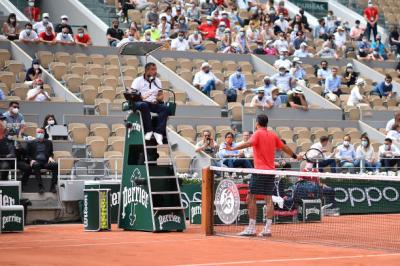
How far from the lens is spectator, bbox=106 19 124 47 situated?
107ft

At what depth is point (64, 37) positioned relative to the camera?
30922mm

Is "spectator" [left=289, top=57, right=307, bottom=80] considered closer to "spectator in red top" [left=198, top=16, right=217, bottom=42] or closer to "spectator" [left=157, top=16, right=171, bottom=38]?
"spectator in red top" [left=198, top=16, right=217, bottom=42]

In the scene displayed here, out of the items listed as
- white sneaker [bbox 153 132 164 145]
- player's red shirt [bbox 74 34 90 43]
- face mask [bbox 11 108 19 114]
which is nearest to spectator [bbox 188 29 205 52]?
player's red shirt [bbox 74 34 90 43]

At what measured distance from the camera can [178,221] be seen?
19.7 meters

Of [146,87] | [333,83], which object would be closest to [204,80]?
[333,83]

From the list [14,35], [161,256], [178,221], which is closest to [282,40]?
[14,35]

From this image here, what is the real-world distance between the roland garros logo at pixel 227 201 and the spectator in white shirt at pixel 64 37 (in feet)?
42.3

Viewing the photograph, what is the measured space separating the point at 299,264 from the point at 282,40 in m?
22.2

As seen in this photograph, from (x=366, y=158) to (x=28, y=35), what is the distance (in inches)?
398

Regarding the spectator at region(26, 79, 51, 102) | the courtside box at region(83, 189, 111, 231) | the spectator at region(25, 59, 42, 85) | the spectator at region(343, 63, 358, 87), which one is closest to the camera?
the courtside box at region(83, 189, 111, 231)

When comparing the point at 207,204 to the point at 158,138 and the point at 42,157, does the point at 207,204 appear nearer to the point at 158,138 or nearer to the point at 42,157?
the point at 158,138

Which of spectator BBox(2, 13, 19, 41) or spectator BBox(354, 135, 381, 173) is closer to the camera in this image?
spectator BBox(354, 135, 381, 173)

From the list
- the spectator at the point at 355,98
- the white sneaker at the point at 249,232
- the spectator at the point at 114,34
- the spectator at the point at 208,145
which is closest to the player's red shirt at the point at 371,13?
the spectator at the point at 355,98

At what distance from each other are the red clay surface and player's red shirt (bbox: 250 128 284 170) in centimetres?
144
